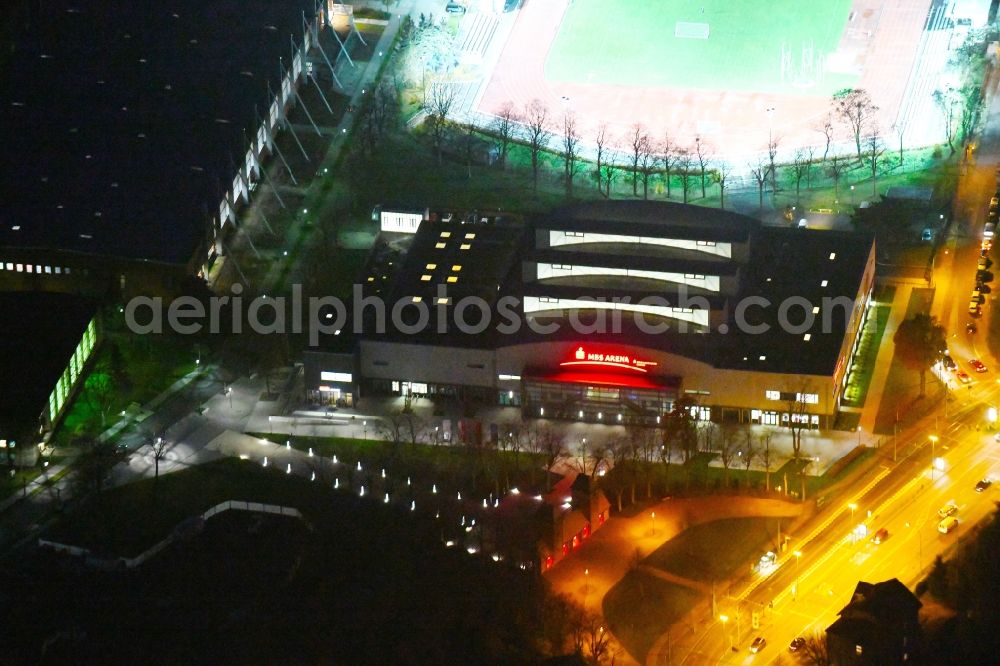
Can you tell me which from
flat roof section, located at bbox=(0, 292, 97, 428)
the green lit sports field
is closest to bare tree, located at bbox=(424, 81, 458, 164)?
the green lit sports field

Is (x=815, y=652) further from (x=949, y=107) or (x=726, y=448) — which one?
(x=949, y=107)

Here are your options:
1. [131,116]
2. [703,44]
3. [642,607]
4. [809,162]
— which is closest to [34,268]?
[131,116]

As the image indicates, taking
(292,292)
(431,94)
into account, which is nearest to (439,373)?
(292,292)

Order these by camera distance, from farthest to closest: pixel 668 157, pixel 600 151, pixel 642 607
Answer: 1. pixel 668 157
2. pixel 600 151
3. pixel 642 607

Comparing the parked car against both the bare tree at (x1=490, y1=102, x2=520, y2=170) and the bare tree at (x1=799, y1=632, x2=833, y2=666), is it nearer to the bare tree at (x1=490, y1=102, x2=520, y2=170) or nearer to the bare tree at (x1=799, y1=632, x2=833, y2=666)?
the bare tree at (x1=799, y1=632, x2=833, y2=666)

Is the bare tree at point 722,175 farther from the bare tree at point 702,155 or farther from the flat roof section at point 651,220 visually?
the flat roof section at point 651,220

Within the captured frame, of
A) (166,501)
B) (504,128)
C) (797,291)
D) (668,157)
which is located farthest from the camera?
(504,128)

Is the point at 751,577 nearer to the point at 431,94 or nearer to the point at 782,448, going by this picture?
the point at 782,448

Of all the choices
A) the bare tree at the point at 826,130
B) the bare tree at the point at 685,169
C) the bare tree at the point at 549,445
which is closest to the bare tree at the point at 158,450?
the bare tree at the point at 549,445
